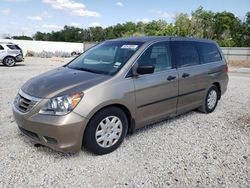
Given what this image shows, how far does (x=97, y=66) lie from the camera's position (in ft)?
14.6

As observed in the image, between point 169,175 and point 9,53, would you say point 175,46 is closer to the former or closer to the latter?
point 169,175

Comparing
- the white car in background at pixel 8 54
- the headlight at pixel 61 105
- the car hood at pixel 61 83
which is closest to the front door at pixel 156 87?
the car hood at pixel 61 83

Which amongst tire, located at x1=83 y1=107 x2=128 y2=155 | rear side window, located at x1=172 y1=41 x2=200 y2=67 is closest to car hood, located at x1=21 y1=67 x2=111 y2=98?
tire, located at x1=83 y1=107 x2=128 y2=155

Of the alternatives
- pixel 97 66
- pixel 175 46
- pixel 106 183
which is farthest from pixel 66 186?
pixel 175 46

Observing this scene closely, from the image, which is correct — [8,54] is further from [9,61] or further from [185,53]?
[185,53]

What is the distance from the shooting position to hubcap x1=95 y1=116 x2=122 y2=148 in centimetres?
383

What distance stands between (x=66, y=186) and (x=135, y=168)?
91cm

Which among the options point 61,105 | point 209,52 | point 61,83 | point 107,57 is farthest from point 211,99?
point 61,105

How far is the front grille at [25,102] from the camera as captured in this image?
3.69 meters

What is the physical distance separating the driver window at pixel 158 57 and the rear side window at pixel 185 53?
0.73 ft

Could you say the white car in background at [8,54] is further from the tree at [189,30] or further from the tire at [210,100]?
the tree at [189,30]

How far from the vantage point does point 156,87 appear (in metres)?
4.46

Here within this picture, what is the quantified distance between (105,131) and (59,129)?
702 millimetres

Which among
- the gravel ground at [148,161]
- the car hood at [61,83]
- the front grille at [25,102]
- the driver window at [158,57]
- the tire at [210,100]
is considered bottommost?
the gravel ground at [148,161]
